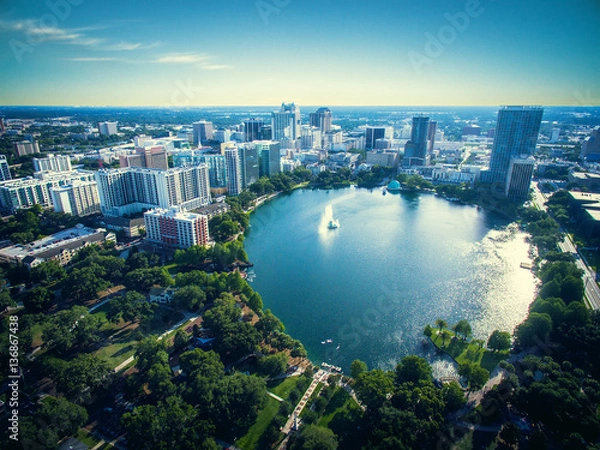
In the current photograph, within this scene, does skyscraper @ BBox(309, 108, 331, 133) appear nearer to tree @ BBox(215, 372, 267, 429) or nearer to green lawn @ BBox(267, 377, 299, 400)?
green lawn @ BBox(267, 377, 299, 400)

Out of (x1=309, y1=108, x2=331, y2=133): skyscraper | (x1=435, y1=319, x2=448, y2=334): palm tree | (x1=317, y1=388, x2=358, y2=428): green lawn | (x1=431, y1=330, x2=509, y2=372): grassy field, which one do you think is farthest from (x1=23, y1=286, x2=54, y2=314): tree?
(x1=309, y1=108, x2=331, y2=133): skyscraper

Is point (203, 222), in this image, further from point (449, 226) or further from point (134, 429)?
point (449, 226)

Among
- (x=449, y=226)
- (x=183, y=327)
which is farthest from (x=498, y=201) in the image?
(x=183, y=327)

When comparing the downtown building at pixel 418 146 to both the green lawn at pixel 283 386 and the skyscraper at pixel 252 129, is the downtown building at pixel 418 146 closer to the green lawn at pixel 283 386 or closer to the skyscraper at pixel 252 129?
the skyscraper at pixel 252 129

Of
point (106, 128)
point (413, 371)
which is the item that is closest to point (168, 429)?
point (413, 371)

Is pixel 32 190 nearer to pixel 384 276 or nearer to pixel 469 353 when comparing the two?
pixel 384 276
